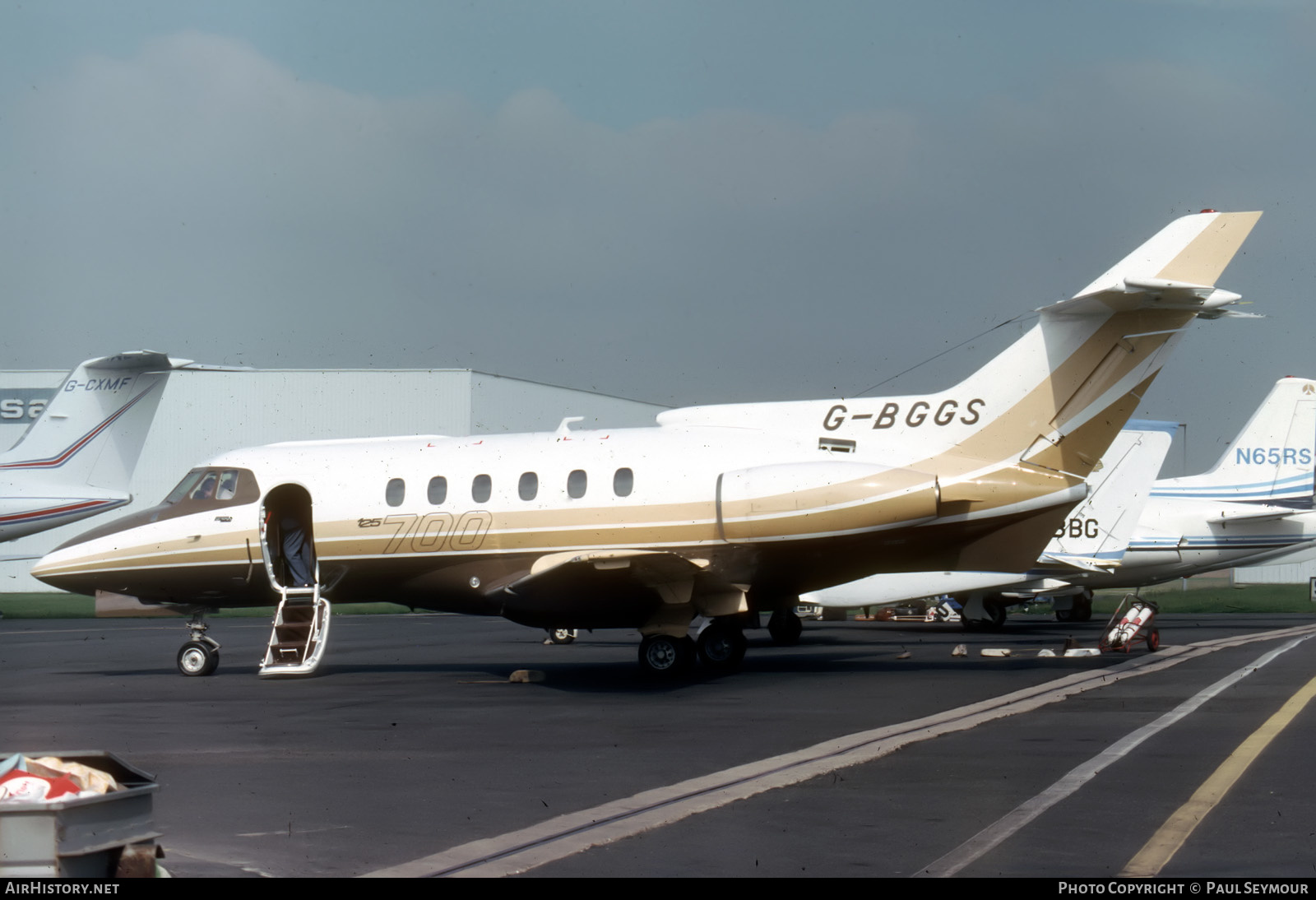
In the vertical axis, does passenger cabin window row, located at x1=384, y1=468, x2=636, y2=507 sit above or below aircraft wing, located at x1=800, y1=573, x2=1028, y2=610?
above

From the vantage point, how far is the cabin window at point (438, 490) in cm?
1747

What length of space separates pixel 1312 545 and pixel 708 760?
106ft

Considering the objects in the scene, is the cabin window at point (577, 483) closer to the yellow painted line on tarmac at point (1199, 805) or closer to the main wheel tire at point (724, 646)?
the main wheel tire at point (724, 646)

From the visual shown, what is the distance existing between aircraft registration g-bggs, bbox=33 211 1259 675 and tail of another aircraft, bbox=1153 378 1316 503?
2245 centimetres

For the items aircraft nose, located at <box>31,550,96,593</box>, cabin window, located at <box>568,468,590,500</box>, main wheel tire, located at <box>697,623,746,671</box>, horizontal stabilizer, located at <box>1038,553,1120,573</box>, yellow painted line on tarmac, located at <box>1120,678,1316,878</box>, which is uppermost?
cabin window, located at <box>568,468,590,500</box>

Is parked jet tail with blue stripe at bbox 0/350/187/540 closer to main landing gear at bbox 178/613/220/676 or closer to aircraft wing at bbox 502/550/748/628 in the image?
main landing gear at bbox 178/613/220/676

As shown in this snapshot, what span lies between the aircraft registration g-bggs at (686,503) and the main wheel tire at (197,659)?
28 mm

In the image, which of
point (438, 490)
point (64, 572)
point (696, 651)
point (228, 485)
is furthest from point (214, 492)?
point (696, 651)

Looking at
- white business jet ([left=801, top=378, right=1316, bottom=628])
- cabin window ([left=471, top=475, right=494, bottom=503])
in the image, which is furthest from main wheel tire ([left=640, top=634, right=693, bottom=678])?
white business jet ([left=801, top=378, right=1316, bottom=628])

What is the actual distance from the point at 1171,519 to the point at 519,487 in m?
24.5

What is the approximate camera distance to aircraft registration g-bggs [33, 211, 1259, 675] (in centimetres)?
1582

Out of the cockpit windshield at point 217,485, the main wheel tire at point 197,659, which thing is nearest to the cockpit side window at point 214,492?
the cockpit windshield at point 217,485

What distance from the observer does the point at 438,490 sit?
1755cm

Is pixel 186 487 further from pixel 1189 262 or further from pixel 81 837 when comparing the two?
pixel 81 837
